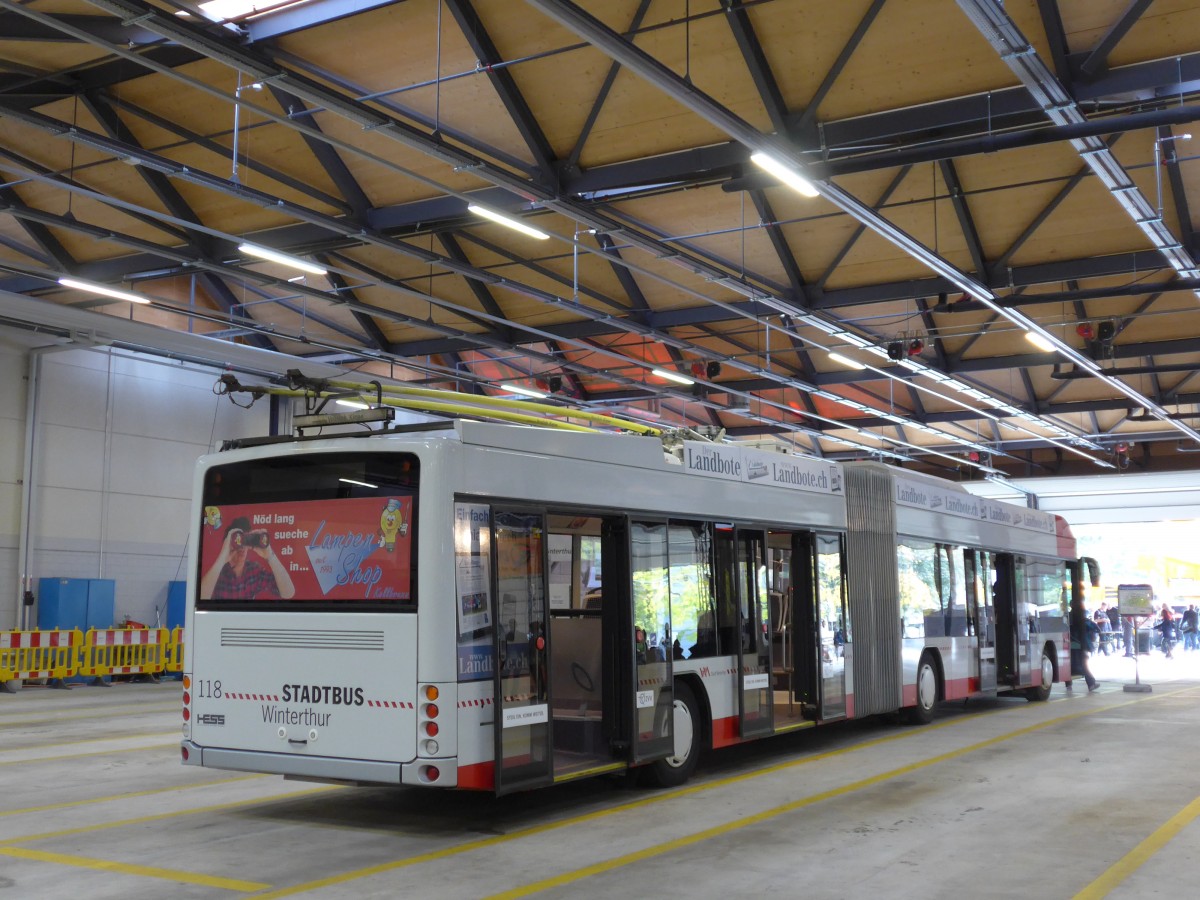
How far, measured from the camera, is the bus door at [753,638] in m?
11.7

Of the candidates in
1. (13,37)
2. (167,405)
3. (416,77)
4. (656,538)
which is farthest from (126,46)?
(167,405)

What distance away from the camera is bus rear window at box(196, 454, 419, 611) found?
8.41 meters

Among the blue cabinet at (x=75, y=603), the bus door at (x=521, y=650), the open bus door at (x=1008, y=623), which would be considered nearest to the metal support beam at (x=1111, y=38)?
the bus door at (x=521, y=650)

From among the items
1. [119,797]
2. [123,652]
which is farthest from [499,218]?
[123,652]

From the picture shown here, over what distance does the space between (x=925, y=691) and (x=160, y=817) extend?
10.6m

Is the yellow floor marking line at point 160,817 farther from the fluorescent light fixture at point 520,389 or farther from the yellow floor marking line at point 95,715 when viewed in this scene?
the fluorescent light fixture at point 520,389

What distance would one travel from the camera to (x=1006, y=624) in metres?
19.2

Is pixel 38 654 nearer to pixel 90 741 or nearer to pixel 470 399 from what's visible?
pixel 90 741

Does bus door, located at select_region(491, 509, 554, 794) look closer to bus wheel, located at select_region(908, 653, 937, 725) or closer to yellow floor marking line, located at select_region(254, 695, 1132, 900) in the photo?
yellow floor marking line, located at select_region(254, 695, 1132, 900)

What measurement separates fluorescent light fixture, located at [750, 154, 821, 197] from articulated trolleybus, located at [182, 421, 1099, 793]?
10.1 feet

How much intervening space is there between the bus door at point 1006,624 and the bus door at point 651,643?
10269mm

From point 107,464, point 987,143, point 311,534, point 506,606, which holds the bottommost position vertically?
point 506,606

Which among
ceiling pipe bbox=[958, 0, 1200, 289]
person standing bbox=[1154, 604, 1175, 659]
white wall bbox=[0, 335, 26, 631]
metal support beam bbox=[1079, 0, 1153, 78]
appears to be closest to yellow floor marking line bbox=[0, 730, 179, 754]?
white wall bbox=[0, 335, 26, 631]

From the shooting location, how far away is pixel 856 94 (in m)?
13.3
